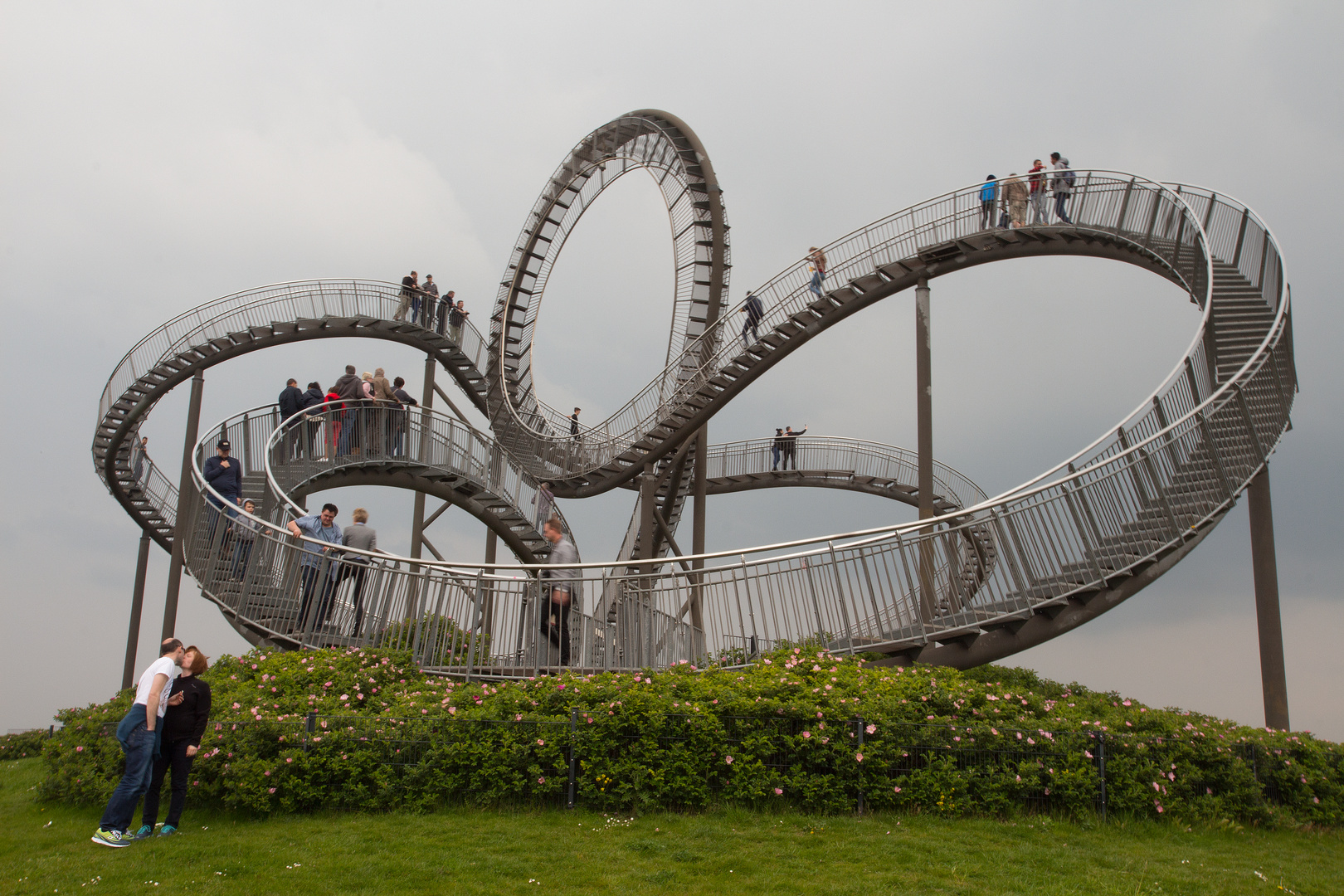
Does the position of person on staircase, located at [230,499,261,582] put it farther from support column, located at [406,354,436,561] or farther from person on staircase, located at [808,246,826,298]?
person on staircase, located at [808,246,826,298]

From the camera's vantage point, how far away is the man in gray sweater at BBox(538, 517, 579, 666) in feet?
36.7

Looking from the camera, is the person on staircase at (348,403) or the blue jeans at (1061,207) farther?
the person on staircase at (348,403)

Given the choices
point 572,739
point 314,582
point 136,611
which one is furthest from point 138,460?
point 572,739

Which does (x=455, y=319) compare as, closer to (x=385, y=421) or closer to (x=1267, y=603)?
(x=385, y=421)

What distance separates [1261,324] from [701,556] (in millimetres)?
9029

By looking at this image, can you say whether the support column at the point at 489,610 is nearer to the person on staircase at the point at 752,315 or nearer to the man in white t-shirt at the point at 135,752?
the man in white t-shirt at the point at 135,752

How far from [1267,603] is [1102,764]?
6.04 metres

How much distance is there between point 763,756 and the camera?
26.7 feet

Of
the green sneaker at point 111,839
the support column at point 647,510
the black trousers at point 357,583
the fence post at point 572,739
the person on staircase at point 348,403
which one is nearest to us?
the green sneaker at point 111,839

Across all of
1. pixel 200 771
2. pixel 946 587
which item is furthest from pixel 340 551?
pixel 946 587

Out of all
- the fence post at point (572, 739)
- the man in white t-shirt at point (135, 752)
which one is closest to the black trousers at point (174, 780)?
the man in white t-shirt at point (135, 752)

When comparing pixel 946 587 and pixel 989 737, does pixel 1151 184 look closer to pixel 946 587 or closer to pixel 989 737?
pixel 946 587

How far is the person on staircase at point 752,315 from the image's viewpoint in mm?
18812

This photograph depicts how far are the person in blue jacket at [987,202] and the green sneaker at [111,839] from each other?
15.0 m
